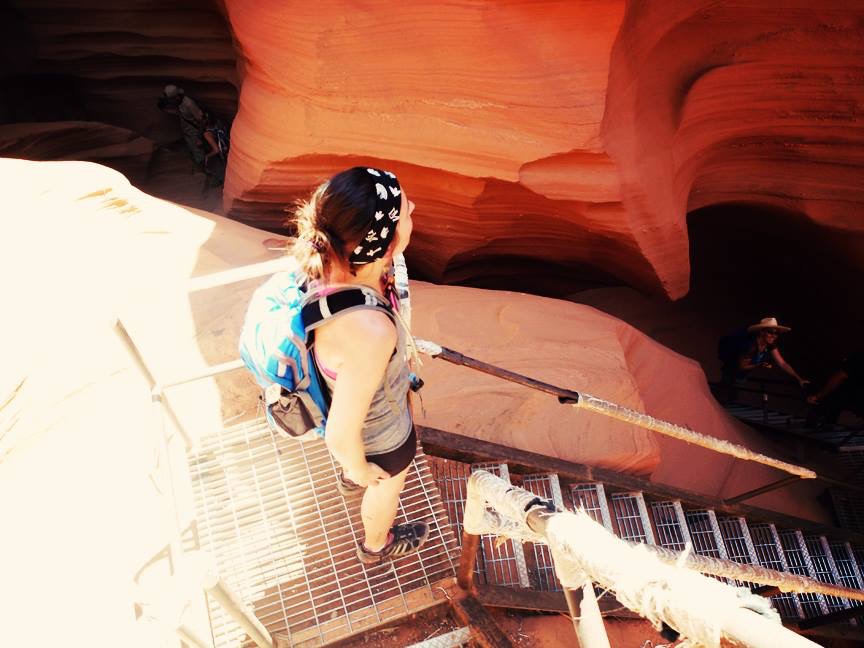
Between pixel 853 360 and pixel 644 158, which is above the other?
pixel 644 158

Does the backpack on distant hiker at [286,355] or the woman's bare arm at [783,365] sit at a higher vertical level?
the woman's bare arm at [783,365]

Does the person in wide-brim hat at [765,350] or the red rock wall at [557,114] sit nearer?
the red rock wall at [557,114]

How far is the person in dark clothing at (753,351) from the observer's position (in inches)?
200

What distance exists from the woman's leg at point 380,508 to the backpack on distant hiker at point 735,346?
428 cm

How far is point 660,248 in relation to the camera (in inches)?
211

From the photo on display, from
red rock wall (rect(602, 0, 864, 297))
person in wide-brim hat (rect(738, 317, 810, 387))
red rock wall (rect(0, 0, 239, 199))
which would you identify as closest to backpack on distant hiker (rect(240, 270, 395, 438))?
red rock wall (rect(602, 0, 864, 297))

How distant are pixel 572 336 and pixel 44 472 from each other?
3127 mm

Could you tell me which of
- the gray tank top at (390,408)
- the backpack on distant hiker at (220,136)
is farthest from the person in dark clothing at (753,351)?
the backpack on distant hiker at (220,136)

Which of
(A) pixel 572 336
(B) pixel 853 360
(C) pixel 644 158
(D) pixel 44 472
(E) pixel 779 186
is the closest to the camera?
(D) pixel 44 472

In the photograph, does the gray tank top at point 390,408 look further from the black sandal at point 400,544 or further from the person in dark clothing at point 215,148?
the person in dark clothing at point 215,148

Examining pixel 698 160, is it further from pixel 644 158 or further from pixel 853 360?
pixel 853 360

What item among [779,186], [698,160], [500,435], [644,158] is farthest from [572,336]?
[779,186]

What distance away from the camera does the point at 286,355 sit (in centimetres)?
160

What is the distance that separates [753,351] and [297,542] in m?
4.46
